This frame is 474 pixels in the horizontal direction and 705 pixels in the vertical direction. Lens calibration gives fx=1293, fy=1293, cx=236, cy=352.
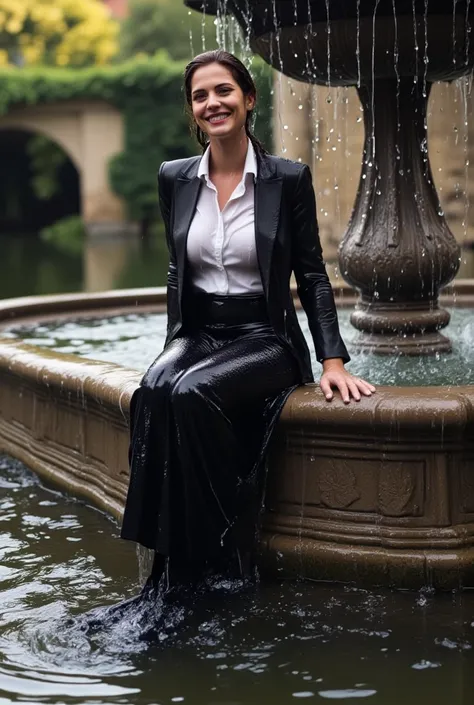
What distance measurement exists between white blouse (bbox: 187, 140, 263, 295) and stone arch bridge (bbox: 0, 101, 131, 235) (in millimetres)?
28182

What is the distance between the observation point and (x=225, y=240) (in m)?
3.89

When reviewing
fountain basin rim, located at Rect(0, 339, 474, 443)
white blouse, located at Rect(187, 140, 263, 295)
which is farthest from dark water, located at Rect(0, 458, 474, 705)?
white blouse, located at Rect(187, 140, 263, 295)

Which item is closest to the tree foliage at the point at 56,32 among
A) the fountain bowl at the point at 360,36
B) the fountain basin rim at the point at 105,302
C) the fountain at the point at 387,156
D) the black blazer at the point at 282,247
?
the fountain basin rim at the point at 105,302

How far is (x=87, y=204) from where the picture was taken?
3216 cm

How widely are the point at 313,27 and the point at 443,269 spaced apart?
1187 millimetres

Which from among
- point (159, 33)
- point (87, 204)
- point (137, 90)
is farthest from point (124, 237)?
point (159, 33)

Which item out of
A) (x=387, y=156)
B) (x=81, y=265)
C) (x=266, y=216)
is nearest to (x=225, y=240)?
(x=266, y=216)

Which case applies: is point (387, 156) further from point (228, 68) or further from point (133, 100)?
point (133, 100)

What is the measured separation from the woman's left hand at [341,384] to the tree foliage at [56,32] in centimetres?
3543

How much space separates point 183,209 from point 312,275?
17.5 inches

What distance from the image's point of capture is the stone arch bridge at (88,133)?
3156cm

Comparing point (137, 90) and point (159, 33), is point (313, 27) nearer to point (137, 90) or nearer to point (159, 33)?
point (137, 90)

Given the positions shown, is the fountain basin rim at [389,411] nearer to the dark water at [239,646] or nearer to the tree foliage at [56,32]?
the dark water at [239,646]

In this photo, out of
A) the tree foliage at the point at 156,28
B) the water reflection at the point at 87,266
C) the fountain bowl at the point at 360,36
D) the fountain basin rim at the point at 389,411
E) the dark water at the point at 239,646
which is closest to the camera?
the dark water at the point at 239,646
